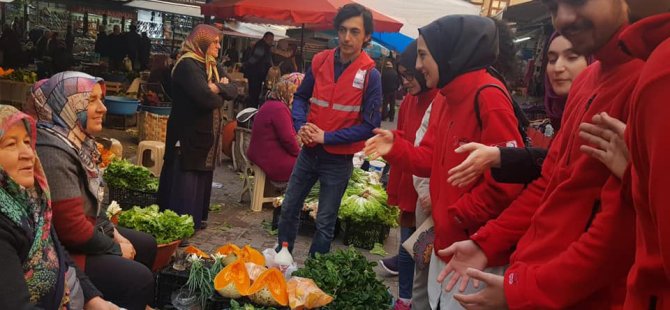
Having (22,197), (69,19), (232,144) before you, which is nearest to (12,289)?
(22,197)

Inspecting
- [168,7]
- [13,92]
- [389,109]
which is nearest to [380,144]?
[13,92]

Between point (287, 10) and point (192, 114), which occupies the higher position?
point (287, 10)

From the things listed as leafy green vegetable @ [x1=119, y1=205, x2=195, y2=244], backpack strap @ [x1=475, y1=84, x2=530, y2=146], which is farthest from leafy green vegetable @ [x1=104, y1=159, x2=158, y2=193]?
backpack strap @ [x1=475, y1=84, x2=530, y2=146]

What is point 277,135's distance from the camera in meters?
6.01

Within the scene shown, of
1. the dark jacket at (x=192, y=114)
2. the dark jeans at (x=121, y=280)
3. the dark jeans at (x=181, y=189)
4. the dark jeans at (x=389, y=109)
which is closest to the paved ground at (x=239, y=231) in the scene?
the dark jeans at (x=181, y=189)

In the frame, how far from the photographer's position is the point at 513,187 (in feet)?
7.54

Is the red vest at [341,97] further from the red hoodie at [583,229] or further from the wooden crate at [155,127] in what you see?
the wooden crate at [155,127]

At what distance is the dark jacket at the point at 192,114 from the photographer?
4.92m

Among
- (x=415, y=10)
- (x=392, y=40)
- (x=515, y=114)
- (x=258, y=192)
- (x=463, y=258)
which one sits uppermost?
(x=415, y=10)

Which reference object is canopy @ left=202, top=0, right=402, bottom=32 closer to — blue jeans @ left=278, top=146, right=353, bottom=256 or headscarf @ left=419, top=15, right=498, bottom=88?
blue jeans @ left=278, top=146, right=353, bottom=256

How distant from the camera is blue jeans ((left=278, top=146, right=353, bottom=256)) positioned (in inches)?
174

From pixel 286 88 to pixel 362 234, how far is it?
1688 mm

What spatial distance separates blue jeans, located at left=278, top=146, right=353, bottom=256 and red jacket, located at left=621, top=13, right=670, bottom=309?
125 inches

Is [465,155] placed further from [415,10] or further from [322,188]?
[415,10]
